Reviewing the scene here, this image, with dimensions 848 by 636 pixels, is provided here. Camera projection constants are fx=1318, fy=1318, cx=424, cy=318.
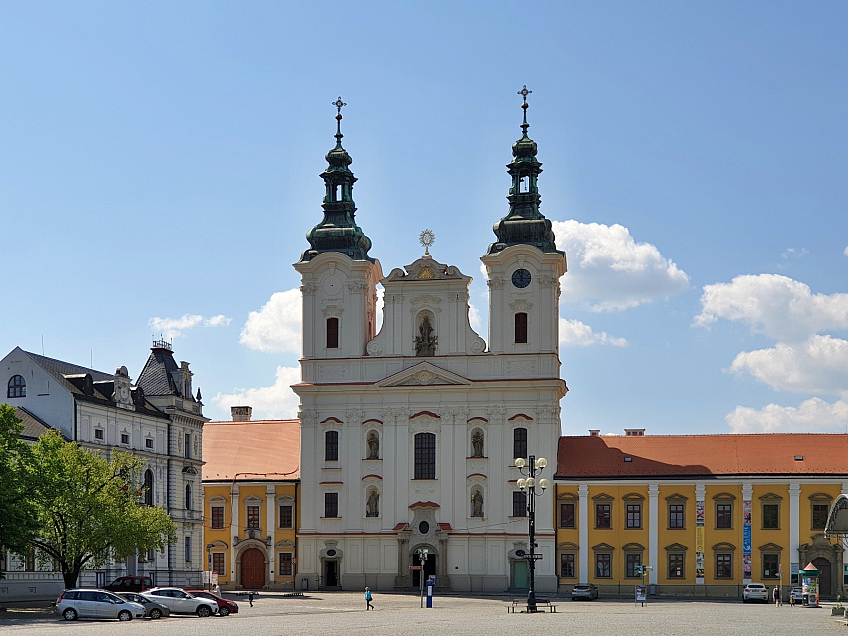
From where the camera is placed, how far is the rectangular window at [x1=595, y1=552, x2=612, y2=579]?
265ft

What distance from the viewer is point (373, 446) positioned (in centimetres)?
8506

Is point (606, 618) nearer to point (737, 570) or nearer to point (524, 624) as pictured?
point (524, 624)

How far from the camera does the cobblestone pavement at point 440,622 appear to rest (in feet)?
127

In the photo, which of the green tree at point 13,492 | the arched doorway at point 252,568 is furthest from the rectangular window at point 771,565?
the green tree at point 13,492

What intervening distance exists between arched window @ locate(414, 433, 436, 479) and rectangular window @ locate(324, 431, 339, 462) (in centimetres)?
524

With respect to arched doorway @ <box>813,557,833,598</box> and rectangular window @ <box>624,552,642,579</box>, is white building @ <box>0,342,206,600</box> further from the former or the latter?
arched doorway @ <box>813,557,833,598</box>

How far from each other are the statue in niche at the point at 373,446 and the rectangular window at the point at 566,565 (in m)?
13.4

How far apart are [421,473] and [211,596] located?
31521mm

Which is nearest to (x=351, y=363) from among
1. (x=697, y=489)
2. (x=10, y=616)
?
(x=697, y=489)

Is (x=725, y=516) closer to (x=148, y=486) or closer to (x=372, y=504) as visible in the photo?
(x=372, y=504)

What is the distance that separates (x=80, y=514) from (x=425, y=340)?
99.1ft

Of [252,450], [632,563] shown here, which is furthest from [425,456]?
[632,563]

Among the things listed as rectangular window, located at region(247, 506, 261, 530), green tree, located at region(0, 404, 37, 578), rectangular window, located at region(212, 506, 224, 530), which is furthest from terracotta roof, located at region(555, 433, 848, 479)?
green tree, located at region(0, 404, 37, 578)

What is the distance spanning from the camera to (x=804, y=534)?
78.6 meters
